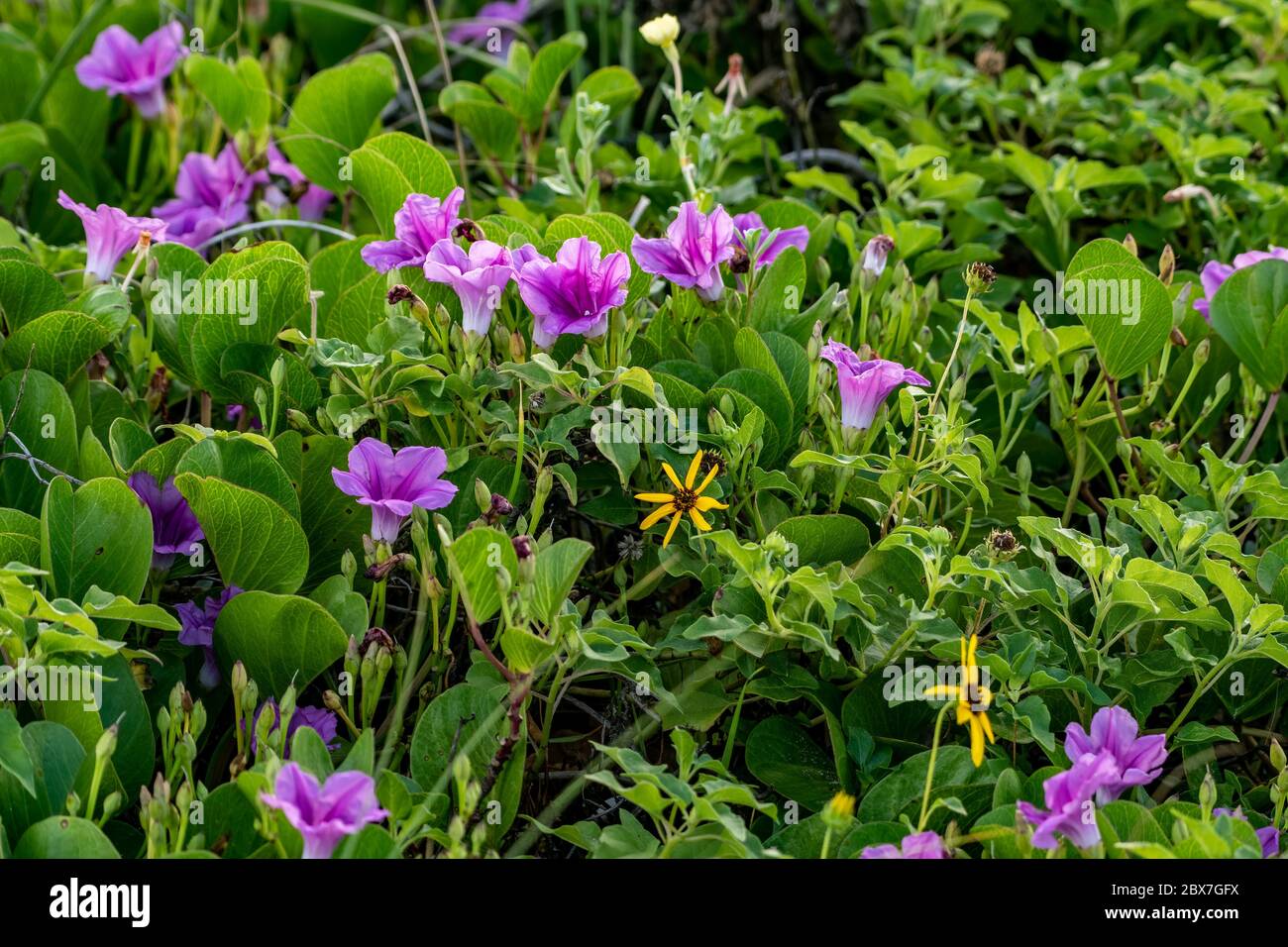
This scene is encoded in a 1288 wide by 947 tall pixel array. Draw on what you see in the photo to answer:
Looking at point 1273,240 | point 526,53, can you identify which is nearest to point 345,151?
Result: point 526,53

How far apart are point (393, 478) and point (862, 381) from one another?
19.2 inches

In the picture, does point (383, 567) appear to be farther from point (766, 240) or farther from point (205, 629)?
point (766, 240)

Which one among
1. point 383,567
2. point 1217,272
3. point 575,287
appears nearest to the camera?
point 383,567

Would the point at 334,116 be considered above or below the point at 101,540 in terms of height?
above

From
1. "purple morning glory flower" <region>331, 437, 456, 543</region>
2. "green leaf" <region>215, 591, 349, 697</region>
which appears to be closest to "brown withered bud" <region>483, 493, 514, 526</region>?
"purple morning glory flower" <region>331, 437, 456, 543</region>

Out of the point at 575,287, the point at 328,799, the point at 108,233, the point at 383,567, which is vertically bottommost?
the point at 328,799

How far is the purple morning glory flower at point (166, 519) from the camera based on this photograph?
4.61ft

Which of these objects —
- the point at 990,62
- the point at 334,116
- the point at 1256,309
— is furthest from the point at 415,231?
the point at 990,62

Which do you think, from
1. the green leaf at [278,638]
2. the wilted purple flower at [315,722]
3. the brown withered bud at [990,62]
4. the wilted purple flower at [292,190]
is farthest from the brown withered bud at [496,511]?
the brown withered bud at [990,62]

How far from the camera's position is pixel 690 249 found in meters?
1.50

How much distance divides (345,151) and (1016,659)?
1.28 metres

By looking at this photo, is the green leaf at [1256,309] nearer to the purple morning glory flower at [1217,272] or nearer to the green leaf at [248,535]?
the purple morning glory flower at [1217,272]

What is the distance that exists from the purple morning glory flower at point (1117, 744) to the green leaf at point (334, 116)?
1.35 m

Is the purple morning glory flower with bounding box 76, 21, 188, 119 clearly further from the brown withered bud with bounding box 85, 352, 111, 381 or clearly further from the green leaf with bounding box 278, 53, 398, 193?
the brown withered bud with bounding box 85, 352, 111, 381
